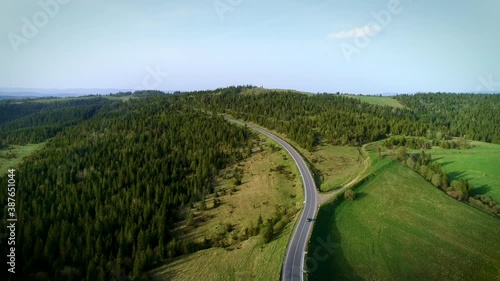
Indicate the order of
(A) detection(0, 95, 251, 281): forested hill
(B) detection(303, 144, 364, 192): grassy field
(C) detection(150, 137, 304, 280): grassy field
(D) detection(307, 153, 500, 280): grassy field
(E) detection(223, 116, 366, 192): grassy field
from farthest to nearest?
(E) detection(223, 116, 366, 192): grassy field → (B) detection(303, 144, 364, 192): grassy field → (A) detection(0, 95, 251, 281): forested hill → (C) detection(150, 137, 304, 280): grassy field → (D) detection(307, 153, 500, 280): grassy field

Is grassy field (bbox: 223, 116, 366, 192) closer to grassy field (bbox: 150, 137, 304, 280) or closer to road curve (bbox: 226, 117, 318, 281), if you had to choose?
road curve (bbox: 226, 117, 318, 281)

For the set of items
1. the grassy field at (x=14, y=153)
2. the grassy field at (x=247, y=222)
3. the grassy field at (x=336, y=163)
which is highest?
the grassy field at (x=336, y=163)

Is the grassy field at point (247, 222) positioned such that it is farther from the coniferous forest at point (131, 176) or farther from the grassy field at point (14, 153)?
the grassy field at point (14, 153)

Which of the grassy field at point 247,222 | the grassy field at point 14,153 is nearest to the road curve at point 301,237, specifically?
the grassy field at point 247,222

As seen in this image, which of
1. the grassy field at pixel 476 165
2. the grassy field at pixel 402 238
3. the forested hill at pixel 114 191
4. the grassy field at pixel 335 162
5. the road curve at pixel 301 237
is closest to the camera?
the road curve at pixel 301 237

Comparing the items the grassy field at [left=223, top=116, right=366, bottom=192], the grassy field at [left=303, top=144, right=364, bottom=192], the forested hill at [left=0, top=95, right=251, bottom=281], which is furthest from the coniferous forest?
the grassy field at [left=303, top=144, right=364, bottom=192]

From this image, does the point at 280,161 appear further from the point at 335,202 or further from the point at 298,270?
the point at 298,270

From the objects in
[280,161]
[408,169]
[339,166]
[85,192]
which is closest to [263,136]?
[280,161]

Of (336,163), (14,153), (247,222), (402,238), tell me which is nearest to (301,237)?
(402,238)
